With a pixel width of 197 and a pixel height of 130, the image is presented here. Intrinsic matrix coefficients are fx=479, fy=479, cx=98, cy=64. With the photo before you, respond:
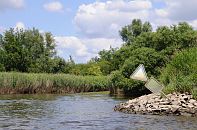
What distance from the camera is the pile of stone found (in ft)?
92.6

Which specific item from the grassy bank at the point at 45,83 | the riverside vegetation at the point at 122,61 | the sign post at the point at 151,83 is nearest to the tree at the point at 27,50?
the riverside vegetation at the point at 122,61

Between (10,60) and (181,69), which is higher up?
(10,60)

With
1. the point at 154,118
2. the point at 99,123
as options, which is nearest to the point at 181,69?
the point at 154,118

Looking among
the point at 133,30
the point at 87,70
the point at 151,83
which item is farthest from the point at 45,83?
the point at 133,30

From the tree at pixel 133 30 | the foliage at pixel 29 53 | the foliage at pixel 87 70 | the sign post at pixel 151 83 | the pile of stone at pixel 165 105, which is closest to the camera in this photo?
the pile of stone at pixel 165 105

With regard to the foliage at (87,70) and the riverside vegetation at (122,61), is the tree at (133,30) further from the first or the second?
the foliage at (87,70)

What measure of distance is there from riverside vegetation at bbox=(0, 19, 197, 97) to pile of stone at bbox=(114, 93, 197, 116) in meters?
0.90

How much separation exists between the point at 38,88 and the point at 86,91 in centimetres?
1077

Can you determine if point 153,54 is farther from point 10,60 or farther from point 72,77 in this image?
point 10,60

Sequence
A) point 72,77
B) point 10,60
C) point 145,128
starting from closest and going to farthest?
point 145,128 < point 72,77 < point 10,60

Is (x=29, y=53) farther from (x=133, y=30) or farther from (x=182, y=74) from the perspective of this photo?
(x=182, y=74)

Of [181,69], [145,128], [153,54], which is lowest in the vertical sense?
[145,128]

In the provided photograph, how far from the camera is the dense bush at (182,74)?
1205 inches

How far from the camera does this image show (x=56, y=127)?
22.8 m
